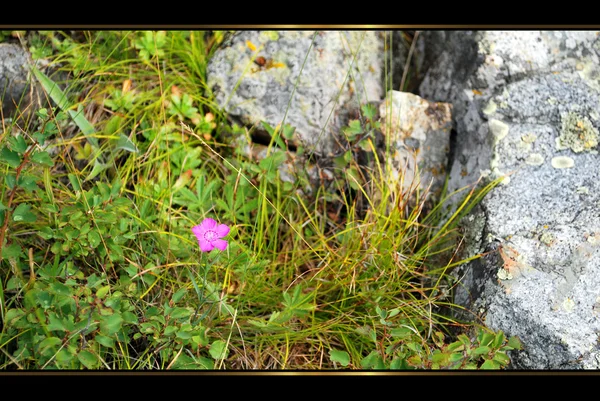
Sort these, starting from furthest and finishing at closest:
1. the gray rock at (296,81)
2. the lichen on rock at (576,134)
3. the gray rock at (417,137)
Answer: the gray rock at (296,81), the gray rock at (417,137), the lichen on rock at (576,134)

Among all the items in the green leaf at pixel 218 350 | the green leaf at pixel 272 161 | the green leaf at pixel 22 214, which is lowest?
the green leaf at pixel 218 350

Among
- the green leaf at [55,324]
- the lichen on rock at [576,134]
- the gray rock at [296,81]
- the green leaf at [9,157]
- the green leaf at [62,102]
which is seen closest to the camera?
the green leaf at [55,324]

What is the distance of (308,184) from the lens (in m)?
2.68

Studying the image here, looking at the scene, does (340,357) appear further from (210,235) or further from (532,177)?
(532,177)

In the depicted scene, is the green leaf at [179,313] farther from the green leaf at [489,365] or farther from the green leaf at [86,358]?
the green leaf at [489,365]

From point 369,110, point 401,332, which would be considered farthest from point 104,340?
point 369,110

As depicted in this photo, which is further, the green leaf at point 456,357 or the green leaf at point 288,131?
the green leaf at point 288,131

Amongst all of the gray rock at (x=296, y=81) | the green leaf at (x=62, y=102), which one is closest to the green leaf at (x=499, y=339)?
the gray rock at (x=296, y=81)

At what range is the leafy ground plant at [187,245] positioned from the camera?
1.99m

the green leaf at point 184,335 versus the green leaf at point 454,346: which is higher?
the green leaf at point 454,346

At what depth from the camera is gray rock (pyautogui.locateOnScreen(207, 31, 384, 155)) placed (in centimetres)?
282

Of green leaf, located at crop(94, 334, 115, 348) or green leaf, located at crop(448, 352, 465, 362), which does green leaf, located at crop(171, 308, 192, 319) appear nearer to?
green leaf, located at crop(94, 334, 115, 348)

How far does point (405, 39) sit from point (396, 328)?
5.90 ft
